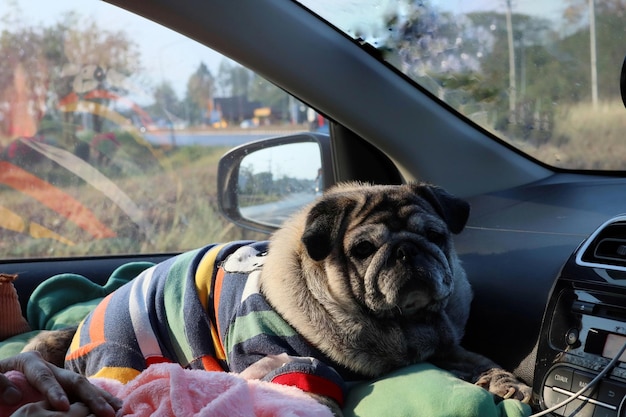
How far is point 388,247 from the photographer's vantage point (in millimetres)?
2213

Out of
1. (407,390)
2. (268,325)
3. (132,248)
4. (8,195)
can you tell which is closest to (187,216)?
(132,248)

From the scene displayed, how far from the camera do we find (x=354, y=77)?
2.91 metres

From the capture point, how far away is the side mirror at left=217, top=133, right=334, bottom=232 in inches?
145

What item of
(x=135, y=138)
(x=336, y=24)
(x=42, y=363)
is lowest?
(x=42, y=363)

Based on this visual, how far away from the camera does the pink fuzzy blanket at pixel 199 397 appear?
1.76 meters

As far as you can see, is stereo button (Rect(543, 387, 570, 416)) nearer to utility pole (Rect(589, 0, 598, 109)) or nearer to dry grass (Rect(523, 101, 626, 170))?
dry grass (Rect(523, 101, 626, 170))

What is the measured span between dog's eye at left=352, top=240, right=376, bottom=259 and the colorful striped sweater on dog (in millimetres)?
317

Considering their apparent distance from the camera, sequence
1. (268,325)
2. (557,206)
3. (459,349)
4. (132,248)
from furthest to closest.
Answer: (132,248) < (557,206) < (459,349) < (268,325)

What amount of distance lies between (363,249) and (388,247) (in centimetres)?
9

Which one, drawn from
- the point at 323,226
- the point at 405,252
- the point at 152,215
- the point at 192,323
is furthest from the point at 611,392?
the point at 152,215

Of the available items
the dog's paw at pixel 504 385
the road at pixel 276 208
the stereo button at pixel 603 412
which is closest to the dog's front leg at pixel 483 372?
the dog's paw at pixel 504 385

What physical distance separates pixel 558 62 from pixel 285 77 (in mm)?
1154

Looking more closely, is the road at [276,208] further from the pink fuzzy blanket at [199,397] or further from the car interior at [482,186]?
the pink fuzzy blanket at [199,397]

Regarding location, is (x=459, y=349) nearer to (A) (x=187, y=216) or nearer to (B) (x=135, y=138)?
(A) (x=187, y=216)
